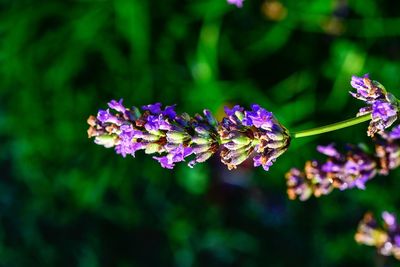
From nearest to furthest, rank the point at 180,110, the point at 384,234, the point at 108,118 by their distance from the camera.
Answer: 1. the point at 108,118
2. the point at 384,234
3. the point at 180,110

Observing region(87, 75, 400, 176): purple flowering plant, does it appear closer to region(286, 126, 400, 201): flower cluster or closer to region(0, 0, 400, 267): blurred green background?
region(286, 126, 400, 201): flower cluster

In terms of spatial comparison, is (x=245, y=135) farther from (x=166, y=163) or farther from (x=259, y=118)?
(x=166, y=163)

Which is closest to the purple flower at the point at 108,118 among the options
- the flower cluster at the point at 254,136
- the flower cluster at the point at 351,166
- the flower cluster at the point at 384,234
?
the flower cluster at the point at 254,136

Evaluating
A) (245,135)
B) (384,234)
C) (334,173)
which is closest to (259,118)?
(245,135)

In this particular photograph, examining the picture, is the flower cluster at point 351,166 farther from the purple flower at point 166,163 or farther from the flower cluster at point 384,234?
the purple flower at point 166,163

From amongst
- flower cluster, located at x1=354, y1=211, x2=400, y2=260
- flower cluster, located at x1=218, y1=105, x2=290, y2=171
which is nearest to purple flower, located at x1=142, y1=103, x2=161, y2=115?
flower cluster, located at x1=218, y1=105, x2=290, y2=171

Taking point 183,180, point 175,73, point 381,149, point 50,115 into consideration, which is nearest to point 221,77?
point 175,73

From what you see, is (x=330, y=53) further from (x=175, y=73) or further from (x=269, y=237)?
(x=269, y=237)
